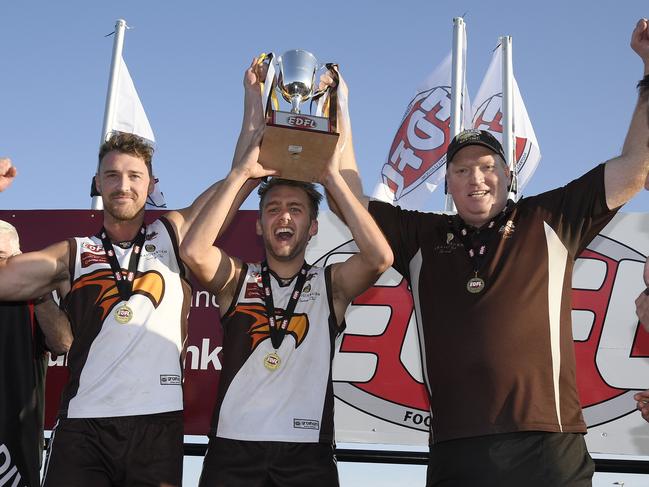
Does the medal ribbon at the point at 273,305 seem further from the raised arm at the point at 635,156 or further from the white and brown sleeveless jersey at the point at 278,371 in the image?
the raised arm at the point at 635,156

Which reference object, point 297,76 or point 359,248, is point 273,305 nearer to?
point 359,248

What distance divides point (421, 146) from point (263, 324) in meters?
5.49

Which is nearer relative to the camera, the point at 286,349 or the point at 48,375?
the point at 286,349

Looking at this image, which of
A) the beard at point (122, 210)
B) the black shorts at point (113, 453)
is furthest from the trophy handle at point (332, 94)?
the black shorts at point (113, 453)

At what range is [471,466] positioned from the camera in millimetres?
2611

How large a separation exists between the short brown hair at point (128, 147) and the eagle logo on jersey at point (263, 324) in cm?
93

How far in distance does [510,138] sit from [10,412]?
17.8ft

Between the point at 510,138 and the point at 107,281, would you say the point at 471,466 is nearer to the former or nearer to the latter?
the point at 107,281

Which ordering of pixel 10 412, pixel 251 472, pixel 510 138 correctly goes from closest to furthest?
pixel 251 472 < pixel 10 412 < pixel 510 138

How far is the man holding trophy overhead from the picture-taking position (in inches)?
114

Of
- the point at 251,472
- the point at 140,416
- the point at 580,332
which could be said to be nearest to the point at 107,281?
the point at 140,416

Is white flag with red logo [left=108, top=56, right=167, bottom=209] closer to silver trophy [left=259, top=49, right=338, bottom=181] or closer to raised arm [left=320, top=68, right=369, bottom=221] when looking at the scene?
raised arm [left=320, top=68, right=369, bottom=221]

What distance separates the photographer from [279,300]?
10.6ft

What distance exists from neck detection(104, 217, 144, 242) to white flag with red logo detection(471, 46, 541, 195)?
18.5 ft
